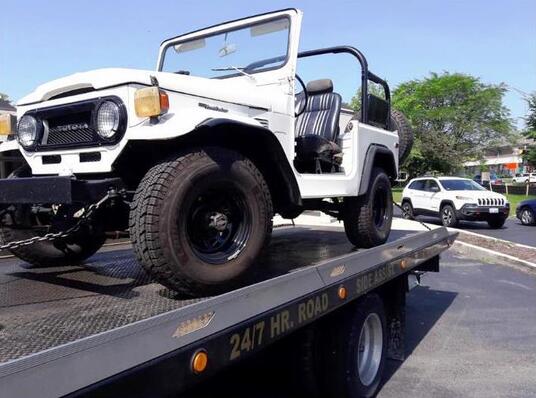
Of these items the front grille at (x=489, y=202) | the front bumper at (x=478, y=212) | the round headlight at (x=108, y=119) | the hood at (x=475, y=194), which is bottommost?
the front bumper at (x=478, y=212)

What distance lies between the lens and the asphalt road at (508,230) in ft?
42.9

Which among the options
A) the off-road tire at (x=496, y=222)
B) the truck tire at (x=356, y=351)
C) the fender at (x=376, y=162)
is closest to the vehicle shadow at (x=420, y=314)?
the truck tire at (x=356, y=351)

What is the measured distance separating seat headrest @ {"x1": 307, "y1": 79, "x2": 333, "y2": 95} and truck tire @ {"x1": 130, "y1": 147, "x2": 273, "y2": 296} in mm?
1693

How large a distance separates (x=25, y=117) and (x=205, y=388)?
217cm

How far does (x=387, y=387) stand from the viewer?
407 centimetres

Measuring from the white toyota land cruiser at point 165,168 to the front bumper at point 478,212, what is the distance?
38.7 ft

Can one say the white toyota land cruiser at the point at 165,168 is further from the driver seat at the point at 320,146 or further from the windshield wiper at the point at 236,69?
the driver seat at the point at 320,146

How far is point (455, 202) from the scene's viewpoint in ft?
49.2

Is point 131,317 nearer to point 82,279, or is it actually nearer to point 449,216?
point 82,279

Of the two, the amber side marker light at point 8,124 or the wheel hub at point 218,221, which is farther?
the amber side marker light at point 8,124

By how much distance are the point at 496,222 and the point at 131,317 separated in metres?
14.8

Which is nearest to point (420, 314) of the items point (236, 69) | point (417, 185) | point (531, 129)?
point (236, 69)

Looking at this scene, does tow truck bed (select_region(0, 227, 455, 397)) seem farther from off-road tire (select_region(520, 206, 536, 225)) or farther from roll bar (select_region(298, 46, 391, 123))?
off-road tire (select_region(520, 206, 536, 225))

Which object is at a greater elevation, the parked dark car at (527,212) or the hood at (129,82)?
the hood at (129,82)
